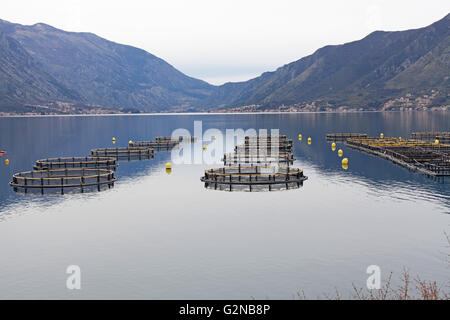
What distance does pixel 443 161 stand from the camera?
334 ft

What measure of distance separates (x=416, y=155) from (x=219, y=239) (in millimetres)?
77268

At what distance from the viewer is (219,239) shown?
168 ft

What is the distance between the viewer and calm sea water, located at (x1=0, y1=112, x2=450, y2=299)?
38625 millimetres

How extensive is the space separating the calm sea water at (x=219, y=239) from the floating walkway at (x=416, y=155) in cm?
1004

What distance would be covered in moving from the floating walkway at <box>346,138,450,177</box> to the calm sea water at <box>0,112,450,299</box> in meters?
10.0

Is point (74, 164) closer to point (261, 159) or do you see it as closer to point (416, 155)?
point (261, 159)

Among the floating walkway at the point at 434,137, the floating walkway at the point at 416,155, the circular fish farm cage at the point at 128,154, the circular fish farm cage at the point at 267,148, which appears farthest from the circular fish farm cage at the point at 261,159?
the floating walkway at the point at 434,137

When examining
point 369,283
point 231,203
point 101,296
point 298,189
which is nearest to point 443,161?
point 298,189

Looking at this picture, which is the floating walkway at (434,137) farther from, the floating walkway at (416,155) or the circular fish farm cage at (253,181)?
the circular fish farm cage at (253,181)

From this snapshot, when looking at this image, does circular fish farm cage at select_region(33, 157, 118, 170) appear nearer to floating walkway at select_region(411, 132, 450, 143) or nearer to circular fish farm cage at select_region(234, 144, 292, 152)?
circular fish farm cage at select_region(234, 144, 292, 152)

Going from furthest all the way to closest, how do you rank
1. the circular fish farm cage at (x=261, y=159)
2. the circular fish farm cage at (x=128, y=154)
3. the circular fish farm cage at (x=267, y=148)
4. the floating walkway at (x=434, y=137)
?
1. the floating walkway at (x=434, y=137)
2. the circular fish farm cage at (x=267, y=148)
3. the circular fish farm cage at (x=128, y=154)
4. the circular fish farm cage at (x=261, y=159)

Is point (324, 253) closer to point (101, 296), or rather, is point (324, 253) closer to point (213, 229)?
point (213, 229)

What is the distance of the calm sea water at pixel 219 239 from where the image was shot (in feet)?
127

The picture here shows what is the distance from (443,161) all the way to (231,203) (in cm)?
5585
